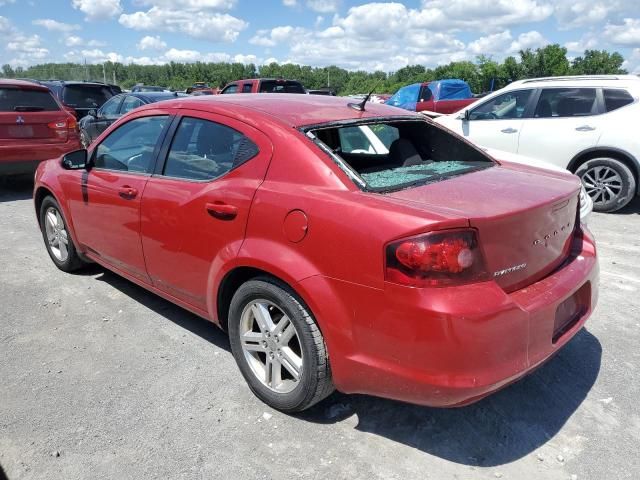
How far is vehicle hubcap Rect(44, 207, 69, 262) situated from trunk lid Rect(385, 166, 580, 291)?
3.43 metres

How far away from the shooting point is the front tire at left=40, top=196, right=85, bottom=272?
15.4ft

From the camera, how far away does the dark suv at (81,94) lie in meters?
13.5

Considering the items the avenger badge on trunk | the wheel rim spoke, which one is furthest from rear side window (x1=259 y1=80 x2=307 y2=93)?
the avenger badge on trunk

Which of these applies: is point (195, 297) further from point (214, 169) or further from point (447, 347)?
point (447, 347)

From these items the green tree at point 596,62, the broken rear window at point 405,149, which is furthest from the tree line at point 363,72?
the broken rear window at point 405,149

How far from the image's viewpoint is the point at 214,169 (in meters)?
3.05

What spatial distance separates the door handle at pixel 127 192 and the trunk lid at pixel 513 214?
1.87m

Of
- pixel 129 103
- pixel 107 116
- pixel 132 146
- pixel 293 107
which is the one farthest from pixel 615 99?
pixel 107 116

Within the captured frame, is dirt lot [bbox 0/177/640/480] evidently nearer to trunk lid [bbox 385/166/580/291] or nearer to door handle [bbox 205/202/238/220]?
trunk lid [bbox 385/166/580/291]

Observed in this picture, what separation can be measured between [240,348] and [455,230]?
142 centimetres

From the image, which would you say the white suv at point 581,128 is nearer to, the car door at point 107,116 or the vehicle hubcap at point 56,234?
the vehicle hubcap at point 56,234

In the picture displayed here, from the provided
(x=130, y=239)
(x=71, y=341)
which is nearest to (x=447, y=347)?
(x=130, y=239)

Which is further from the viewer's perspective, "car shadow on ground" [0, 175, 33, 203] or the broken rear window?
"car shadow on ground" [0, 175, 33, 203]

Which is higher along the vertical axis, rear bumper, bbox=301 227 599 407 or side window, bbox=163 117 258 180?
side window, bbox=163 117 258 180
